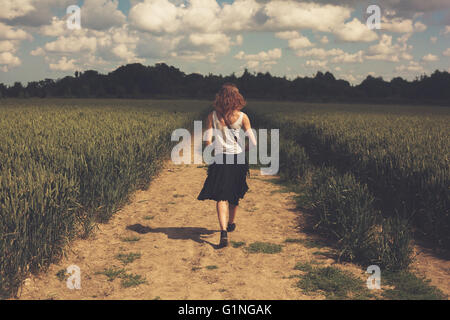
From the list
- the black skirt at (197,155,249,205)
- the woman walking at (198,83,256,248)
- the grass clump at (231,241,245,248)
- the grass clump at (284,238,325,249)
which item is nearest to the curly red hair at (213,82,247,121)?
the woman walking at (198,83,256,248)

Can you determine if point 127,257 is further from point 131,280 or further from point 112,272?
point 131,280

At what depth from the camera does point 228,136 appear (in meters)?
5.32

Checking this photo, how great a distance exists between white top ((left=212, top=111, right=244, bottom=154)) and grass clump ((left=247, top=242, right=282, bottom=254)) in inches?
56.3

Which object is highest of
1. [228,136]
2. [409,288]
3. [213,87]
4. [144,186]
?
[213,87]

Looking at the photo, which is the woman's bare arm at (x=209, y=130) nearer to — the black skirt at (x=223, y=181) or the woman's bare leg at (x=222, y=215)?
the black skirt at (x=223, y=181)

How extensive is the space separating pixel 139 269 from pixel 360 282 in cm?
270

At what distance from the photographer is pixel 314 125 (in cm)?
1415

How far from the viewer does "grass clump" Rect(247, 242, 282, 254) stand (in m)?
5.35

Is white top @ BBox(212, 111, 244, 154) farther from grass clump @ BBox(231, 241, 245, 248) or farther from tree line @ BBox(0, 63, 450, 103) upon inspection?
tree line @ BBox(0, 63, 450, 103)

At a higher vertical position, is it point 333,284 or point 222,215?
point 222,215

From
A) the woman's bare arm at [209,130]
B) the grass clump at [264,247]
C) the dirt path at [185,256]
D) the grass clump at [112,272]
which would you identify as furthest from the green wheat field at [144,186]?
the woman's bare arm at [209,130]

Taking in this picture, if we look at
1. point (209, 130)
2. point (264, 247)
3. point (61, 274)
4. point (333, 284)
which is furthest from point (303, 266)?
point (61, 274)

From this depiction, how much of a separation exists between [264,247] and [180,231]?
5.14 ft
